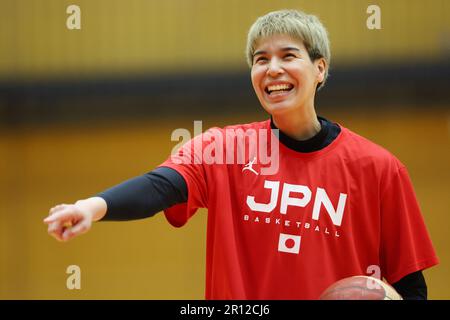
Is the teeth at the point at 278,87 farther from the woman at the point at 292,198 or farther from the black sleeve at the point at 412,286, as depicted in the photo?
the black sleeve at the point at 412,286

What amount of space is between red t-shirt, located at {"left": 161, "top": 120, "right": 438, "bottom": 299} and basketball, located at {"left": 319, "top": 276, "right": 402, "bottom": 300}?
225 mm

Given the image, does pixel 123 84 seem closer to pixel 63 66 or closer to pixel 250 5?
pixel 63 66

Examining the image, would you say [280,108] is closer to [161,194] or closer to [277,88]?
[277,88]

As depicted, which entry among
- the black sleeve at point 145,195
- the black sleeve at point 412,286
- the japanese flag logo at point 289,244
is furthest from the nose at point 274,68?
the black sleeve at point 412,286

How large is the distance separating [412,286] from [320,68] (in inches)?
41.9

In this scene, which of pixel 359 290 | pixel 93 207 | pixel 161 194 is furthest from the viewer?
pixel 161 194

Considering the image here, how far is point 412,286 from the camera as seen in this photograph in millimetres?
2766

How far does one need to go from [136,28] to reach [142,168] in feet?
4.25

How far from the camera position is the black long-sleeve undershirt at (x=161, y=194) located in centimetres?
241

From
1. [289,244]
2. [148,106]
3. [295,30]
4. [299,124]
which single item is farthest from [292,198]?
[148,106]

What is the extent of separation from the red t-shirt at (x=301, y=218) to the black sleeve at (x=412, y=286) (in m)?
0.03

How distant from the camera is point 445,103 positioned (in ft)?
19.2

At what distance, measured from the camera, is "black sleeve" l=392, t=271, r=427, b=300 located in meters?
2.75

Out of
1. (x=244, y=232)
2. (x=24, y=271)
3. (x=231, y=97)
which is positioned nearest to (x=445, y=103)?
(x=231, y=97)
